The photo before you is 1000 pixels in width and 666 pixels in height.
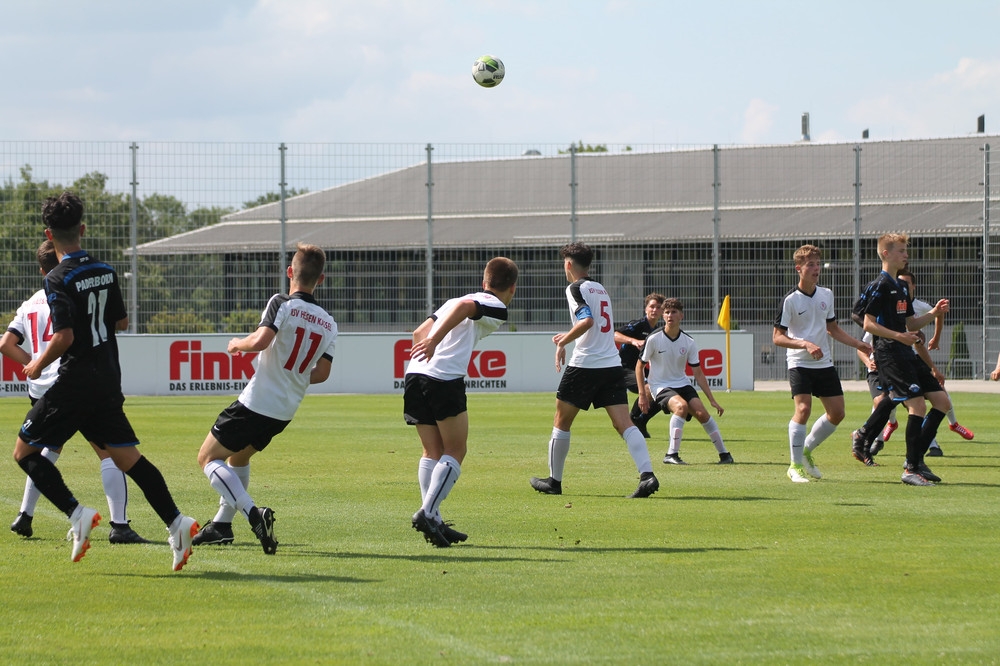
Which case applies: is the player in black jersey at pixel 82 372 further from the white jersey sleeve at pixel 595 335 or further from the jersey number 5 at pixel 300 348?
the white jersey sleeve at pixel 595 335

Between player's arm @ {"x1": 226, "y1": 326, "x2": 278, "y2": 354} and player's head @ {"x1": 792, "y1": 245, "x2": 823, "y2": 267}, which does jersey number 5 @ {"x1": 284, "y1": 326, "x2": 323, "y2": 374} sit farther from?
player's head @ {"x1": 792, "y1": 245, "x2": 823, "y2": 267}

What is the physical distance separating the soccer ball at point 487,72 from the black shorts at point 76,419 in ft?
50.2

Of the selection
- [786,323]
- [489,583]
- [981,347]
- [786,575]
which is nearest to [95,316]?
[489,583]

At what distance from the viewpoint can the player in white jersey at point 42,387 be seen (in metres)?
7.86

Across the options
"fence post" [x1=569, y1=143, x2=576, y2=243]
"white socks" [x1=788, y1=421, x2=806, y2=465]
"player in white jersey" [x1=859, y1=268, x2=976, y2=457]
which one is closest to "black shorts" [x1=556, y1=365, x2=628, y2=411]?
"white socks" [x1=788, y1=421, x2=806, y2=465]

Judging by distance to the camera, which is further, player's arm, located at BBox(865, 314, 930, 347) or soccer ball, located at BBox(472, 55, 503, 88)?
soccer ball, located at BBox(472, 55, 503, 88)

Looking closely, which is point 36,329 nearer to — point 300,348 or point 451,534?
point 300,348

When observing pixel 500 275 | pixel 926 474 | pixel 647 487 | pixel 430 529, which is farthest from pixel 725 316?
pixel 430 529

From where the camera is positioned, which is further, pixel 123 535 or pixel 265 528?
pixel 123 535

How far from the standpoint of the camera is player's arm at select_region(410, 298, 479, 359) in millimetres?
7285

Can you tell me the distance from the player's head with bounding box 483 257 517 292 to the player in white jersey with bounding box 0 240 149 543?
2623 mm

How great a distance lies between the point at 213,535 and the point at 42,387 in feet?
6.21

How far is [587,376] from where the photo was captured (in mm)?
10305

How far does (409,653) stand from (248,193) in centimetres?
2246
